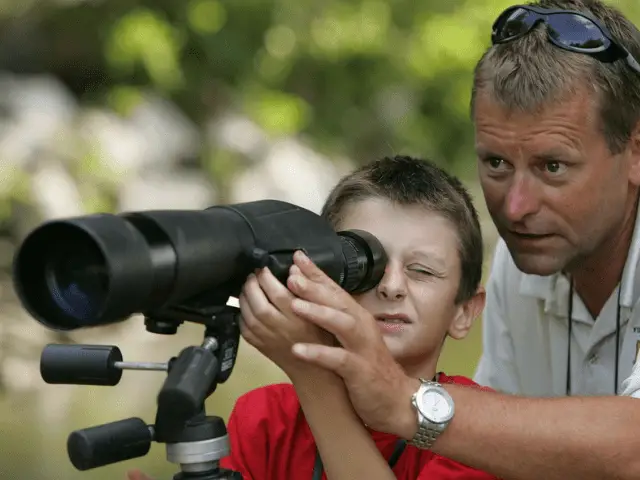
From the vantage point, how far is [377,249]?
194cm

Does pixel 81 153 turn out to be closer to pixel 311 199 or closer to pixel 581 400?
pixel 311 199

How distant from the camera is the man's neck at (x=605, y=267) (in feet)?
8.82

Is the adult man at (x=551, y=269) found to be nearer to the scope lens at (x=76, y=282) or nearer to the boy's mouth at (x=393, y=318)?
the boy's mouth at (x=393, y=318)

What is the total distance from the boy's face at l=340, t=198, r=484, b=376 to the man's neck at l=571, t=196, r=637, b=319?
59 centimetres

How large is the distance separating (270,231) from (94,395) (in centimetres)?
488

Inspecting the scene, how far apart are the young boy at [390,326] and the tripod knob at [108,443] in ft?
1.01

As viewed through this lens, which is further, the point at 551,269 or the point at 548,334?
the point at 548,334

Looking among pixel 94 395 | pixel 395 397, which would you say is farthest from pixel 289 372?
pixel 94 395

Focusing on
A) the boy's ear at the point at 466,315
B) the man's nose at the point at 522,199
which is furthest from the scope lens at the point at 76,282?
the man's nose at the point at 522,199

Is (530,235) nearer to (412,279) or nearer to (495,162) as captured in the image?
(495,162)

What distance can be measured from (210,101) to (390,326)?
18.5 ft

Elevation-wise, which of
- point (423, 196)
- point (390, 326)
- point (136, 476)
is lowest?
point (136, 476)

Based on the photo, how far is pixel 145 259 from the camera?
1472 mm

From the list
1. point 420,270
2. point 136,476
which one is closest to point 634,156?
point 420,270
